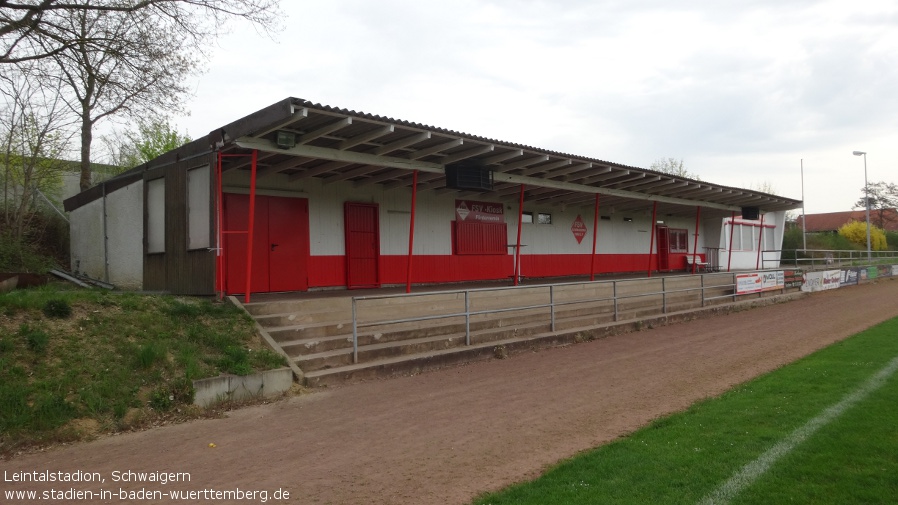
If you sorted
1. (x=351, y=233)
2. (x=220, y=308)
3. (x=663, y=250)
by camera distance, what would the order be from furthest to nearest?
(x=663, y=250)
(x=351, y=233)
(x=220, y=308)

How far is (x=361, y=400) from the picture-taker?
7.63 metres

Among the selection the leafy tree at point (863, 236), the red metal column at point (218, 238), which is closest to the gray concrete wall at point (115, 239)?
the red metal column at point (218, 238)

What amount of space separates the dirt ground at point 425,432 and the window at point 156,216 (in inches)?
223

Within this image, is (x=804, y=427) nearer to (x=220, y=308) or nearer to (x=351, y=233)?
(x=220, y=308)

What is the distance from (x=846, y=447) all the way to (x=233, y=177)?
10.4 metres

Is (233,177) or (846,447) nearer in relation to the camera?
(846,447)

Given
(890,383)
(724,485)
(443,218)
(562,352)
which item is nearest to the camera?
(724,485)

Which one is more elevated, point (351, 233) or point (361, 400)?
point (351, 233)

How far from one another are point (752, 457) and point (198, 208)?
29.3ft

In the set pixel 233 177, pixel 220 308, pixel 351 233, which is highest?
pixel 233 177

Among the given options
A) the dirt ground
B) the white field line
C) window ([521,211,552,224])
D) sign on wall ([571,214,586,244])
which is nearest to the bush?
the dirt ground

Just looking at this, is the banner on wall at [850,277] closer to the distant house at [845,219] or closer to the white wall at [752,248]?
the white wall at [752,248]

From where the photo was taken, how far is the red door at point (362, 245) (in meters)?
13.7

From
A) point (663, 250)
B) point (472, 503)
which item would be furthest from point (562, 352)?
point (663, 250)
